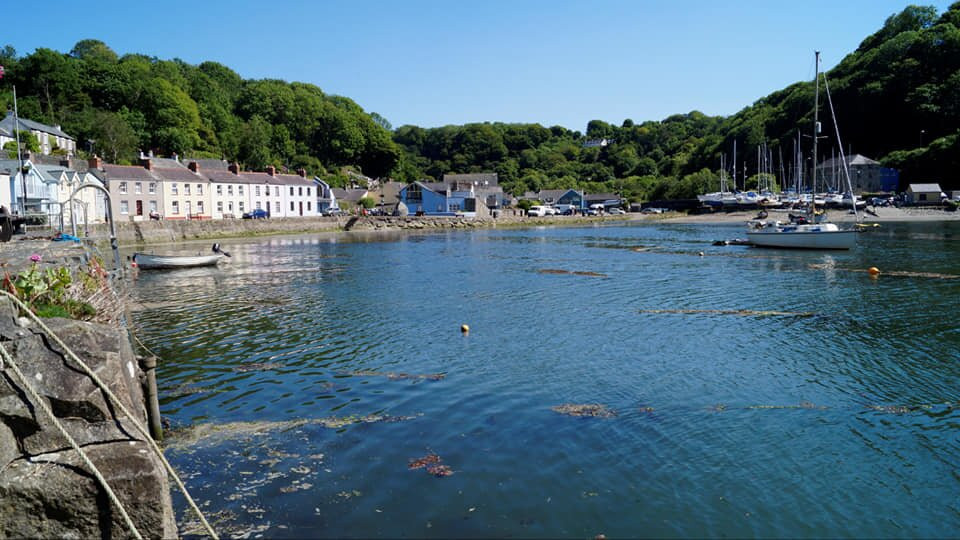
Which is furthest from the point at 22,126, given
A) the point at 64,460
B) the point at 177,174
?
the point at 64,460

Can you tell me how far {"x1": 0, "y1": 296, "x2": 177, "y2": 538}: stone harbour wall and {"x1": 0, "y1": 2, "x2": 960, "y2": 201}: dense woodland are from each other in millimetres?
96039

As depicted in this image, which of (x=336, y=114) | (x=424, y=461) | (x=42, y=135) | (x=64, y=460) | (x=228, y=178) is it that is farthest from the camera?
(x=336, y=114)

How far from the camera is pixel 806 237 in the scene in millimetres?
48875

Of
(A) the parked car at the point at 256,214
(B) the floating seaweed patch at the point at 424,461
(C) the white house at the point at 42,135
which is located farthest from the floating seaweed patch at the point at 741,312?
(C) the white house at the point at 42,135

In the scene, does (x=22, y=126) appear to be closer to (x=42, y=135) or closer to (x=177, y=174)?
(x=42, y=135)

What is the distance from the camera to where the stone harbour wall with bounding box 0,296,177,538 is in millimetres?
6016

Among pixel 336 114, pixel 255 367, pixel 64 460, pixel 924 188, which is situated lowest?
pixel 255 367

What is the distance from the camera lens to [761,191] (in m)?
134

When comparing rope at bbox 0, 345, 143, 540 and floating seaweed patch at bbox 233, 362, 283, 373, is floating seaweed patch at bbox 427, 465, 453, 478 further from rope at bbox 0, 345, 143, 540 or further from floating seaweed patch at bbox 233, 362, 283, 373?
floating seaweed patch at bbox 233, 362, 283, 373

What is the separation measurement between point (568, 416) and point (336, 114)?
165m

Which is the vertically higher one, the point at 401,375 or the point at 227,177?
the point at 227,177

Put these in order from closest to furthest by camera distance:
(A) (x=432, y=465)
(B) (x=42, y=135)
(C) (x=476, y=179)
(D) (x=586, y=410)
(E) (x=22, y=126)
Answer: (A) (x=432, y=465) < (D) (x=586, y=410) < (E) (x=22, y=126) < (B) (x=42, y=135) < (C) (x=476, y=179)

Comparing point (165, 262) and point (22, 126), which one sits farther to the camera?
point (22, 126)

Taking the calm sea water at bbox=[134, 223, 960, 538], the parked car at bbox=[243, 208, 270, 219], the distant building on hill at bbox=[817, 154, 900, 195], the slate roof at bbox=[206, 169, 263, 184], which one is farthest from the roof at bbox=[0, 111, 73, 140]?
the distant building on hill at bbox=[817, 154, 900, 195]
